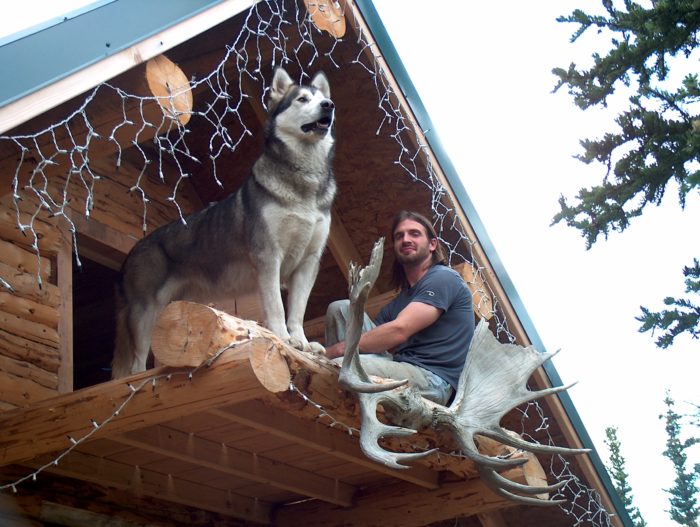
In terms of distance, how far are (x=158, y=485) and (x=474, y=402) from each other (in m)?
1.93

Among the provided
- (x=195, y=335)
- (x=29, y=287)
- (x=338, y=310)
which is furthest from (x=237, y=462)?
Result: (x=29, y=287)

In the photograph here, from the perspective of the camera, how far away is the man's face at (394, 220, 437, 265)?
5.84 m

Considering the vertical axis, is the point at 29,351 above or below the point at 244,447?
above

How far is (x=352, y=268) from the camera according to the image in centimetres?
414

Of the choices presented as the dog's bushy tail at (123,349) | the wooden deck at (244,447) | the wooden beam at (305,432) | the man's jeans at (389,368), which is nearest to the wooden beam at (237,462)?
the wooden deck at (244,447)

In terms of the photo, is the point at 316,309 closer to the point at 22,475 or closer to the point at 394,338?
Result: the point at 394,338

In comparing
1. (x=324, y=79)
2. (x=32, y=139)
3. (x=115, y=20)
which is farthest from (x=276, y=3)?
(x=32, y=139)

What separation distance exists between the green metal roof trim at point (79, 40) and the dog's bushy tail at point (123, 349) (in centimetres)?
203

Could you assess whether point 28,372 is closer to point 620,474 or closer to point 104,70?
point 104,70

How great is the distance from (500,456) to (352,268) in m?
1.87

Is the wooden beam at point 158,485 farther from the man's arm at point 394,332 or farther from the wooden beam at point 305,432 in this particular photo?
the man's arm at point 394,332

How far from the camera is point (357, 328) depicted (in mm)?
4301

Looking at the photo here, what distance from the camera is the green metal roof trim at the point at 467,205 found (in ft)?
20.7

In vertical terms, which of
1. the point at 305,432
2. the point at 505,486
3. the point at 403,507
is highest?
the point at 305,432
